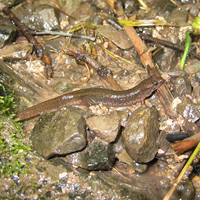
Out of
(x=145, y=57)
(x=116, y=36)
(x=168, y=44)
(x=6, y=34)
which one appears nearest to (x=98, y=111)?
(x=145, y=57)

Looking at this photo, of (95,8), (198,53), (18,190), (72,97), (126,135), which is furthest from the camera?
(95,8)

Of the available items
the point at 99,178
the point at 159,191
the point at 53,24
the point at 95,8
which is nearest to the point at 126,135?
the point at 99,178

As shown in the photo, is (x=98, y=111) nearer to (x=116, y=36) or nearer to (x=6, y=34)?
(x=116, y=36)

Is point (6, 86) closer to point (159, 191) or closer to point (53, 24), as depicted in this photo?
point (53, 24)

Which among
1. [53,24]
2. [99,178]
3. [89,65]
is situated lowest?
[99,178]

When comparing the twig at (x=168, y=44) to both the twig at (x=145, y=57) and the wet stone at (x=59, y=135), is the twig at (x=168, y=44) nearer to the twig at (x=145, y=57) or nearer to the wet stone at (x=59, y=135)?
the twig at (x=145, y=57)

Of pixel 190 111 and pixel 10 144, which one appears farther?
pixel 190 111
